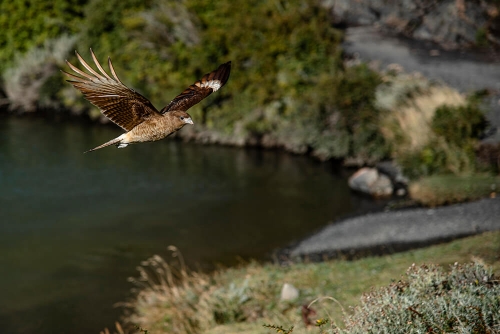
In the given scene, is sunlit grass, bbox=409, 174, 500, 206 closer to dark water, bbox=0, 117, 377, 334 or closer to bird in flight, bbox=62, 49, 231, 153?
dark water, bbox=0, 117, 377, 334

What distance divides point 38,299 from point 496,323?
8475mm

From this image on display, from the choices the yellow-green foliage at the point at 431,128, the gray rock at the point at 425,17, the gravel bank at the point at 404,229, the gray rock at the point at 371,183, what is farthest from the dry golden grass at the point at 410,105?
the gray rock at the point at 425,17

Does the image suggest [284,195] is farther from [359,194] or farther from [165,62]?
[165,62]

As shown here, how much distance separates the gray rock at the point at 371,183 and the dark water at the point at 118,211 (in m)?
0.32

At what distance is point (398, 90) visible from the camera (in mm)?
18453

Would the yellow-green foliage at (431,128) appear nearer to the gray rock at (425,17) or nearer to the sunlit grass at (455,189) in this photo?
the sunlit grass at (455,189)

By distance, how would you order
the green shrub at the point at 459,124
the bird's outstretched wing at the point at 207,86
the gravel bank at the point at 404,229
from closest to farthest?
the bird's outstretched wing at the point at 207,86, the gravel bank at the point at 404,229, the green shrub at the point at 459,124

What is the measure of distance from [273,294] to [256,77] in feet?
41.5

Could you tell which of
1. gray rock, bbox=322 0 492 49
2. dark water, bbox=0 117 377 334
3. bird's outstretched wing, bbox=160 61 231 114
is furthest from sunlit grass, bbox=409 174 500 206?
bird's outstretched wing, bbox=160 61 231 114

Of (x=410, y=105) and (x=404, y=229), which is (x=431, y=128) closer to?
(x=410, y=105)

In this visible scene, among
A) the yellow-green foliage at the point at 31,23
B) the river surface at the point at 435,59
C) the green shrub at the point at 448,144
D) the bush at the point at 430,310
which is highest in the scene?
the yellow-green foliage at the point at 31,23

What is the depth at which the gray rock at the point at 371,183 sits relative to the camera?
1619cm

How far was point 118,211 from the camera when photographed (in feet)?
50.9

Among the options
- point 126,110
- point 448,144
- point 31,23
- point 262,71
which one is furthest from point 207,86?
point 31,23
